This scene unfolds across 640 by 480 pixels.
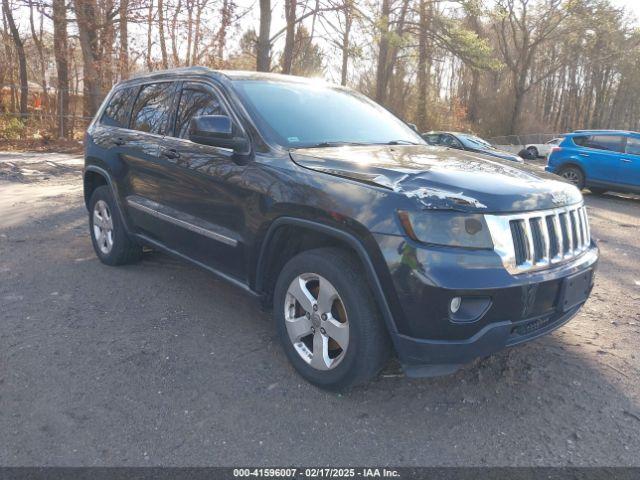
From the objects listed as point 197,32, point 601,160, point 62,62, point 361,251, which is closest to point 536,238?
point 361,251

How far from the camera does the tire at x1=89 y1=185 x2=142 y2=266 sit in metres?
4.96

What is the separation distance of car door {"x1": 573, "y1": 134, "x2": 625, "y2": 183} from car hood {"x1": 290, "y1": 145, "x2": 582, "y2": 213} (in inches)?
394

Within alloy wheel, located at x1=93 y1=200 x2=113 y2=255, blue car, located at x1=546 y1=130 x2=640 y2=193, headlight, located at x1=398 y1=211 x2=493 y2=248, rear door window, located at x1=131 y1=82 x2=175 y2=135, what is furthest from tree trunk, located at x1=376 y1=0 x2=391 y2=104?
headlight, located at x1=398 y1=211 x2=493 y2=248

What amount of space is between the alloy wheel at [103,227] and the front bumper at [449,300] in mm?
3463

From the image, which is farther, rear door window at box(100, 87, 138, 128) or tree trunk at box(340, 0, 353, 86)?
tree trunk at box(340, 0, 353, 86)

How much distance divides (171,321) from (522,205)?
8.55ft

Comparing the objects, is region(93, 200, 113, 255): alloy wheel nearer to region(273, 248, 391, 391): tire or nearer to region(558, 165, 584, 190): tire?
region(273, 248, 391, 391): tire

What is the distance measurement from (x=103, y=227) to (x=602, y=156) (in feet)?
36.7

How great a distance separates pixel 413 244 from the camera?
→ 8.25ft

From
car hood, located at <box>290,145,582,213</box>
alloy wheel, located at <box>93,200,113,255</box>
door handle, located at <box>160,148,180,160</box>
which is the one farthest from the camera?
alloy wheel, located at <box>93,200,113,255</box>

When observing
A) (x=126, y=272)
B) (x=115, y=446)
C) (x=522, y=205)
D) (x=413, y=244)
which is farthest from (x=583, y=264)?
(x=126, y=272)

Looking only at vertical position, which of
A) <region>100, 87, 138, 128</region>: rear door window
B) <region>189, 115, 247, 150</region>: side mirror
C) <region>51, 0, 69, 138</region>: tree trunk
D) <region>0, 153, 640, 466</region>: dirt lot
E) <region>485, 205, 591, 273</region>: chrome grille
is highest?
<region>51, 0, 69, 138</region>: tree trunk

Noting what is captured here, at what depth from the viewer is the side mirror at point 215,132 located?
3316 mm

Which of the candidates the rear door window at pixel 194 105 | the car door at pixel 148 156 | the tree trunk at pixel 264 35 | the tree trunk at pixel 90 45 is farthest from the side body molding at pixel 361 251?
the tree trunk at pixel 90 45
